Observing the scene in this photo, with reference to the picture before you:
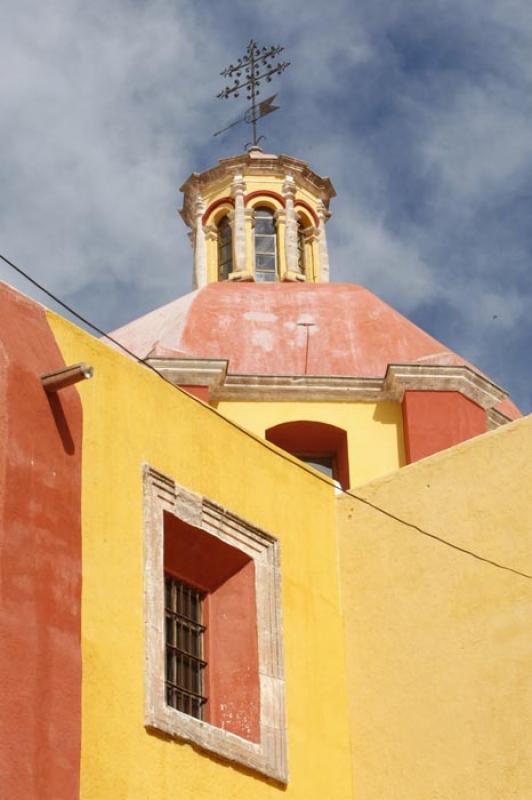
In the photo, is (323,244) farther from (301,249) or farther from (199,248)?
(199,248)

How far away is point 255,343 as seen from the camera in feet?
57.7

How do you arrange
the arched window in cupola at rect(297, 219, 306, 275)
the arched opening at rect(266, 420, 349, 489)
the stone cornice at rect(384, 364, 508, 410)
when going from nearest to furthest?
the stone cornice at rect(384, 364, 508, 410)
the arched opening at rect(266, 420, 349, 489)
the arched window in cupola at rect(297, 219, 306, 275)

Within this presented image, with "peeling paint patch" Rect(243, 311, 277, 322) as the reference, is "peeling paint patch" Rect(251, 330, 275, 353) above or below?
below

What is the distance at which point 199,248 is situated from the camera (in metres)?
22.3

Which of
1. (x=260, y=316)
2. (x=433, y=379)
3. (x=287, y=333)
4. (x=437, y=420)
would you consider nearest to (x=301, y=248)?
(x=260, y=316)

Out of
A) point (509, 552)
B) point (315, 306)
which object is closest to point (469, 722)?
point (509, 552)

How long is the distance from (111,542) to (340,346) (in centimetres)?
810

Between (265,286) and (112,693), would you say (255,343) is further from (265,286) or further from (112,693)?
(112,693)

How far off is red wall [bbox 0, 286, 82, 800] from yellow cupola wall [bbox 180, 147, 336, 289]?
1218 centimetres

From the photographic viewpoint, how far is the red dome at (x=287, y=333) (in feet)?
56.9

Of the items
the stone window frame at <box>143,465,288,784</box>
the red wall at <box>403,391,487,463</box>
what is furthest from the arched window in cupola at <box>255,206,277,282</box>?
the stone window frame at <box>143,465,288,784</box>

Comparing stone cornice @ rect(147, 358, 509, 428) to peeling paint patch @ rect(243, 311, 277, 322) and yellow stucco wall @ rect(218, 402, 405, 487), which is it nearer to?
yellow stucco wall @ rect(218, 402, 405, 487)

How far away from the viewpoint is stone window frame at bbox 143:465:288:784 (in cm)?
970

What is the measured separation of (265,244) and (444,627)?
11983 millimetres
